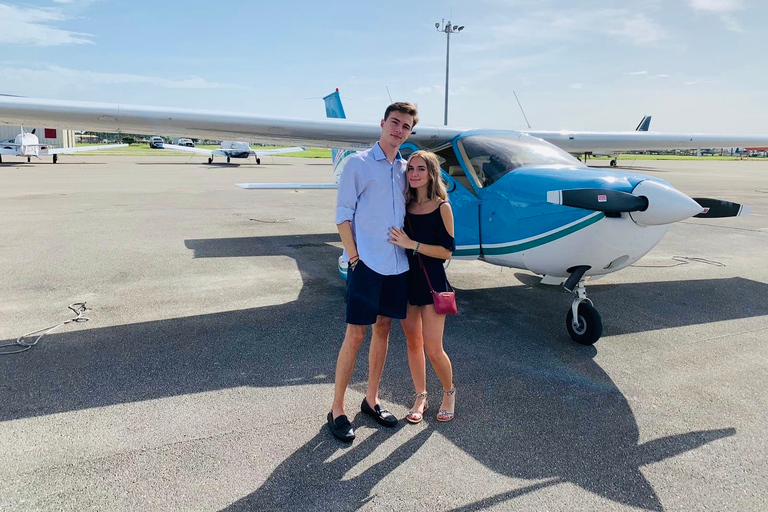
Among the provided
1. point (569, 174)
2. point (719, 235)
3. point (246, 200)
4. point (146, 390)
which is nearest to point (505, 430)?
point (569, 174)

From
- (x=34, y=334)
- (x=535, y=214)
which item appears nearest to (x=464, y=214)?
(x=535, y=214)

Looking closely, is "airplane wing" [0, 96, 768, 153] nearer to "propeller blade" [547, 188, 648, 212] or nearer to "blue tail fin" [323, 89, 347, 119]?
"propeller blade" [547, 188, 648, 212]

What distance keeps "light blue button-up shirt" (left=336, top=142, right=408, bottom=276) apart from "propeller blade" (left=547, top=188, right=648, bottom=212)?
1505 mm

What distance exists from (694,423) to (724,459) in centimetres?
37

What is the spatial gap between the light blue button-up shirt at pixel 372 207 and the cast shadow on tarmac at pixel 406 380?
103cm

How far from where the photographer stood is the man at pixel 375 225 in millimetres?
2578

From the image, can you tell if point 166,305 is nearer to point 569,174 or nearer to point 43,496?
point 43,496

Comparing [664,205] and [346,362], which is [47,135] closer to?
[346,362]

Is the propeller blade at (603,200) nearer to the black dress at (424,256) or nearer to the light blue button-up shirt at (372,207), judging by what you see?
the black dress at (424,256)

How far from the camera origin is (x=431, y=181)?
2.67 metres

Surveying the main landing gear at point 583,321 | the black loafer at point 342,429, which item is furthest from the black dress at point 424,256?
the main landing gear at point 583,321

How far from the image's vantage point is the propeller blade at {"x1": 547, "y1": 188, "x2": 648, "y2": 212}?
331cm

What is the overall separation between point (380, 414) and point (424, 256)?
3.20 ft

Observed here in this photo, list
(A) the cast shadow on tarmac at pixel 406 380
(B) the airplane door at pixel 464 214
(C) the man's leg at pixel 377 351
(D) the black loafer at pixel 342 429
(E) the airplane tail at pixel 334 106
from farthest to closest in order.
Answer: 1. (E) the airplane tail at pixel 334 106
2. (B) the airplane door at pixel 464 214
3. (C) the man's leg at pixel 377 351
4. (D) the black loafer at pixel 342 429
5. (A) the cast shadow on tarmac at pixel 406 380
